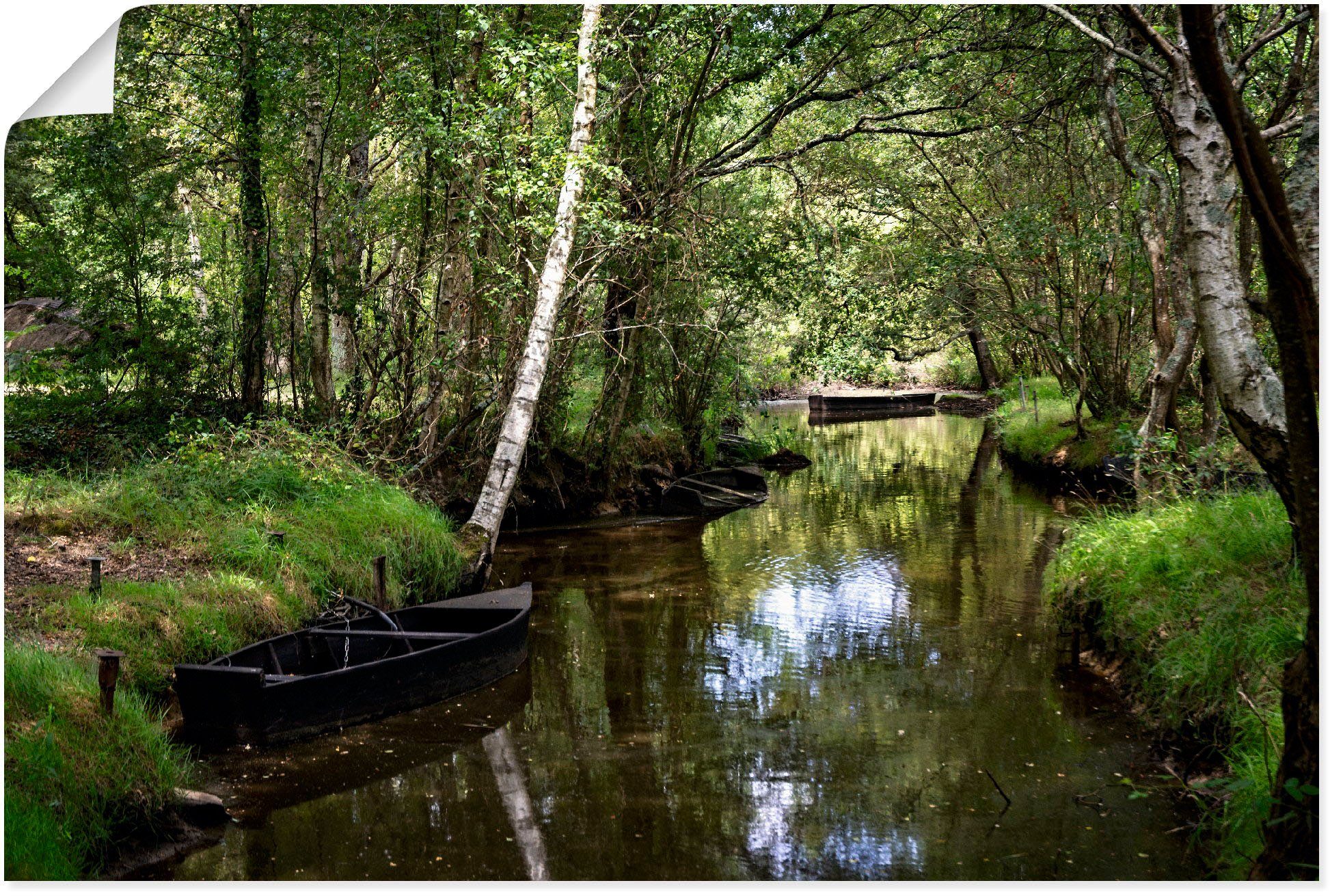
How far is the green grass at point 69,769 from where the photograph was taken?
334 cm

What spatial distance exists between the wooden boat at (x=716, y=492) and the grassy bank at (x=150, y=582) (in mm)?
5907

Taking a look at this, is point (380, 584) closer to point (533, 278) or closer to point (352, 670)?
point (352, 670)

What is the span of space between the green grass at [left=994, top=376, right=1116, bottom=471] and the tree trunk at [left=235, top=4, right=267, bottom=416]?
1096 centimetres

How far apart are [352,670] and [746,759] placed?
7.94 feet

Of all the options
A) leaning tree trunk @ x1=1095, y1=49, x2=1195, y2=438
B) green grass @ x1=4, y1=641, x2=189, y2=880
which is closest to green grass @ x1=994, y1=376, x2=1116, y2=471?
leaning tree trunk @ x1=1095, y1=49, x2=1195, y2=438

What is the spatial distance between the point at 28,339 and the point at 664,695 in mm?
7684

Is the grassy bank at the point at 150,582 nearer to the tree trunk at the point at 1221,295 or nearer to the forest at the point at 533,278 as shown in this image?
the forest at the point at 533,278

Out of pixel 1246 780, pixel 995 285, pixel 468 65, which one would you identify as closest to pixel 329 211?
pixel 468 65

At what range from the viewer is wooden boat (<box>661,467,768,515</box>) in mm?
14023

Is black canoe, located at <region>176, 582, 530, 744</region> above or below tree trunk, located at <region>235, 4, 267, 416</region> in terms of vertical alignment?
below

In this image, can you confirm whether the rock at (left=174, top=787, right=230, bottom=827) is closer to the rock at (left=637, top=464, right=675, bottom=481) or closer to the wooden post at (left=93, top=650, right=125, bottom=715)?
the wooden post at (left=93, top=650, right=125, bottom=715)

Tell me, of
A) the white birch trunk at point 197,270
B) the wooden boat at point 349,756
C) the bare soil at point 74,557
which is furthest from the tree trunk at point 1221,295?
the white birch trunk at point 197,270

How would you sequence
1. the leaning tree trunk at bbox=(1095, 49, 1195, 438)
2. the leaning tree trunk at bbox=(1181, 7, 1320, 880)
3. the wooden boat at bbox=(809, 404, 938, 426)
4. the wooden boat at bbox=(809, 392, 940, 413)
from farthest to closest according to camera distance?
the wooden boat at bbox=(809, 392, 940, 413) → the wooden boat at bbox=(809, 404, 938, 426) → the leaning tree trunk at bbox=(1095, 49, 1195, 438) → the leaning tree trunk at bbox=(1181, 7, 1320, 880)

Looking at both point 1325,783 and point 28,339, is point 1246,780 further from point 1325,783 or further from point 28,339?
point 28,339
